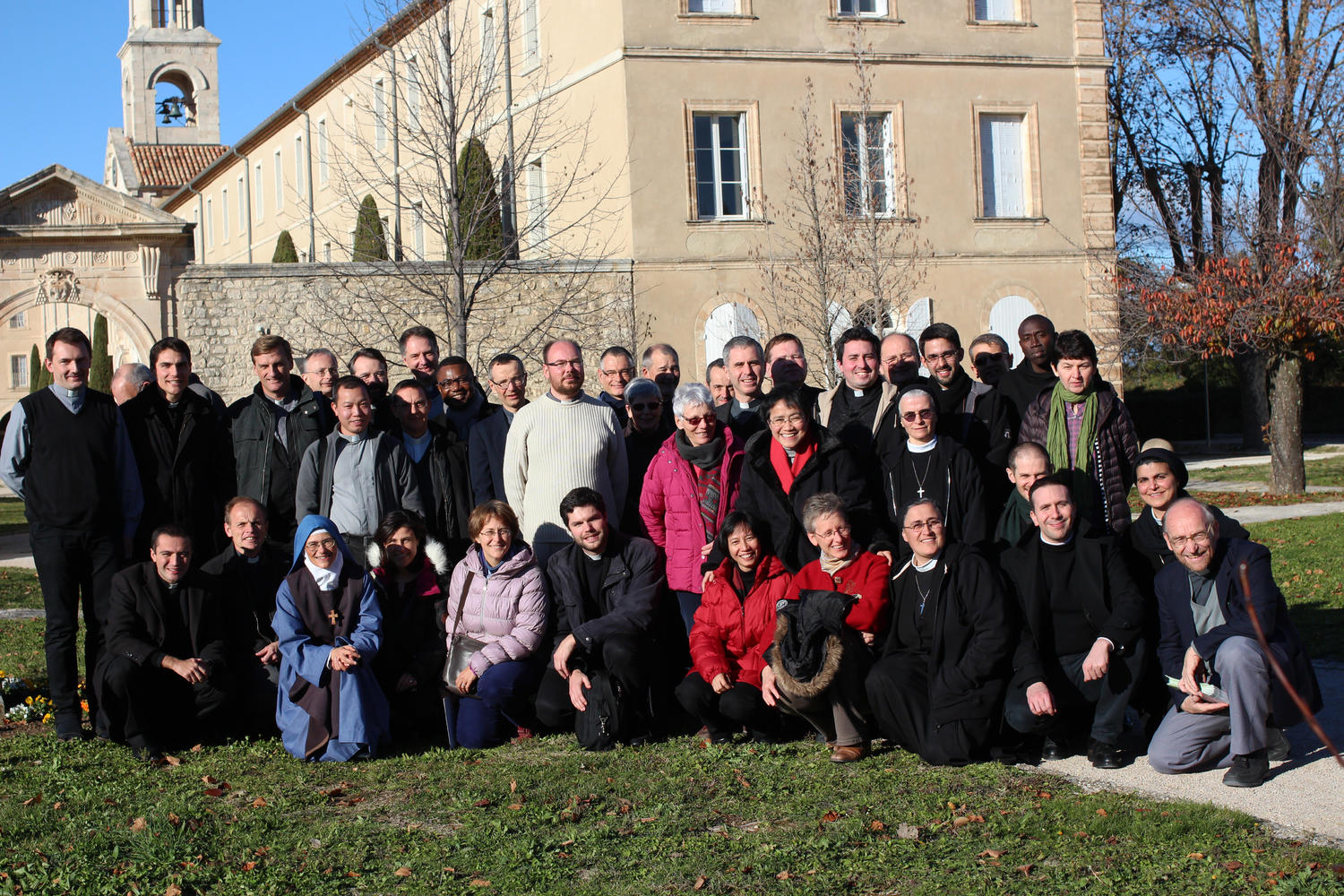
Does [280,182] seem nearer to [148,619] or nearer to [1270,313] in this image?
[1270,313]

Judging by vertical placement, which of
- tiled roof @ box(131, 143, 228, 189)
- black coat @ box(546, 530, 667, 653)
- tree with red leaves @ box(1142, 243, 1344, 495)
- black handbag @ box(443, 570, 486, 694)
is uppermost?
tiled roof @ box(131, 143, 228, 189)

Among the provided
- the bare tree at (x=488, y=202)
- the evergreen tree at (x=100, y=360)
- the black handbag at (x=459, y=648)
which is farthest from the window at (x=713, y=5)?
the evergreen tree at (x=100, y=360)

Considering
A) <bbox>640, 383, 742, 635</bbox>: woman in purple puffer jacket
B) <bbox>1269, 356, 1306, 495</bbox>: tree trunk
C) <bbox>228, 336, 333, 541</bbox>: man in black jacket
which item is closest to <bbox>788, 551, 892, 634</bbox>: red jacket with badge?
<bbox>640, 383, 742, 635</bbox>: woman in purple puffer jacket

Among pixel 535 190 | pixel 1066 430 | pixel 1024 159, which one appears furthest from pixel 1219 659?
pixel 535 190

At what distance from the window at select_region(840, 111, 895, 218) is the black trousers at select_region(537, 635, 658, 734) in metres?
16.1

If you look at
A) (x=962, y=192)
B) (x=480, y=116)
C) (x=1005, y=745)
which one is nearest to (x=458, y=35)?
(x=480, y=116)

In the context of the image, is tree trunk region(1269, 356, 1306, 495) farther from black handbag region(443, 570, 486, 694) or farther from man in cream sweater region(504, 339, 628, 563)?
black handbag region(443, 570, 486, 694)

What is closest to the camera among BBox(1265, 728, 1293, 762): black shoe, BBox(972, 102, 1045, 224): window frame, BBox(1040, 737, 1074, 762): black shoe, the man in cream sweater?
A: BBox(1265, 728, 1293, 762): black shoe

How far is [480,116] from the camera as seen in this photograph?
17.7 m

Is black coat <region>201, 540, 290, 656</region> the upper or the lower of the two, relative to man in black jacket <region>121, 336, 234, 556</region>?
lower

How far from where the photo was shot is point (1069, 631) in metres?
6.24

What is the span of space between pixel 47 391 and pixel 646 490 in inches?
128

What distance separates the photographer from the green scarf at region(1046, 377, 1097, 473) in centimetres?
690

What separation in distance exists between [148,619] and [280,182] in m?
36.0
